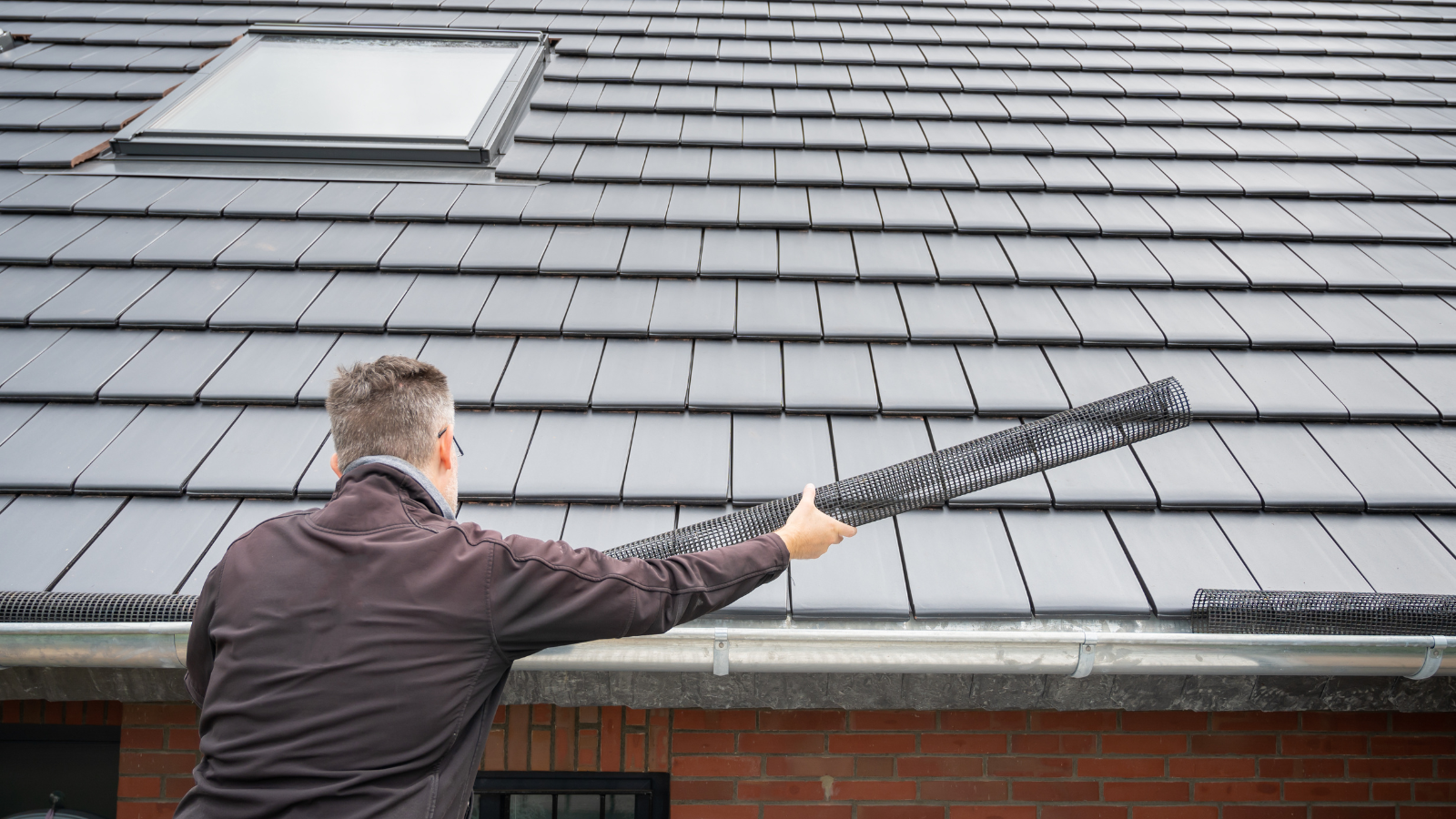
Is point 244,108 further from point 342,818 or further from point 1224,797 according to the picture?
point 1224,797

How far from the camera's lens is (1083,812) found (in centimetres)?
205

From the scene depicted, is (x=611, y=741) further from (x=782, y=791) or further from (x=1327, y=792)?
(x=1327, y=792)

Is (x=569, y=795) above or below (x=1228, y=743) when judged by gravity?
below

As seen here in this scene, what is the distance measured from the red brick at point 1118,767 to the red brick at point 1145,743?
25 millimetres

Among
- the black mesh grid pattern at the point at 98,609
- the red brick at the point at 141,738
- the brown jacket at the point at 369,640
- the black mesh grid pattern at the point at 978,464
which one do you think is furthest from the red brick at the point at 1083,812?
the red brick at the point at 141,738

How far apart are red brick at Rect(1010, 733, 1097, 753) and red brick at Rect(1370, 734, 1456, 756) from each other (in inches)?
29.5

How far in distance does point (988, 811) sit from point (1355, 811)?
972 mm

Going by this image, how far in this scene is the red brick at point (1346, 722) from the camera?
2029 mm

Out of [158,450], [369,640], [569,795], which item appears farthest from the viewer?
[569,795]

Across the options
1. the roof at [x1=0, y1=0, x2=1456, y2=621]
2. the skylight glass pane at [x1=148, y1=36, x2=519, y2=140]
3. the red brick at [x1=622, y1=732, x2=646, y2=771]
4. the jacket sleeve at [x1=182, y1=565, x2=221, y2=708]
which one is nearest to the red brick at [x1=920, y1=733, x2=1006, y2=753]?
the roof at [x1=0, y1=0, x2=1456, y2=621]

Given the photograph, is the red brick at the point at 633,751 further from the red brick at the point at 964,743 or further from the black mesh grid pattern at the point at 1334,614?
the black mesh grid pattern at the point at 1334,614

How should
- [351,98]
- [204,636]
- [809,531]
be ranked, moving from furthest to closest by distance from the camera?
[351,98] < [809,531] < [204,636]

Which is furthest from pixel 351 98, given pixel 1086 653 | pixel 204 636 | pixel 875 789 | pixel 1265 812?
pixel 1265 812

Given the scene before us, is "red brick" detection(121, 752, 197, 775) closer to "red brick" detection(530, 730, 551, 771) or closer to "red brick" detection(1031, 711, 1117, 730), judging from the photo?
"red brick" detection(530, 730, 551, 771)
